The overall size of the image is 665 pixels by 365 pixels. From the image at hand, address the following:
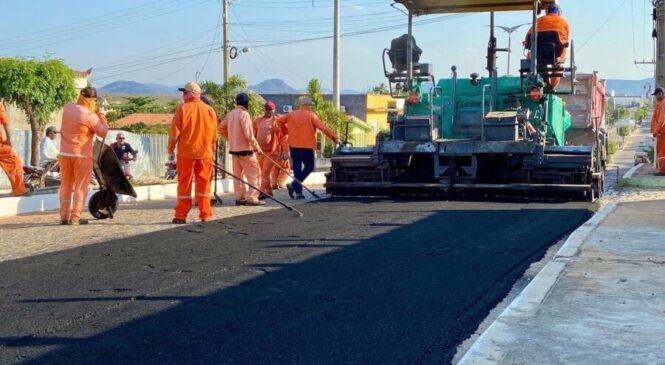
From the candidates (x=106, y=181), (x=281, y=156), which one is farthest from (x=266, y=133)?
(x=106, y=181)

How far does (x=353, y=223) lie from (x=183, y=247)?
2.35 meters

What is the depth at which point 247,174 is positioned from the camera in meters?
12.3

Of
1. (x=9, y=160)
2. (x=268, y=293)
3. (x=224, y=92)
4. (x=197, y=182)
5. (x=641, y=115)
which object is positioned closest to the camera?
(x=268, y=293)

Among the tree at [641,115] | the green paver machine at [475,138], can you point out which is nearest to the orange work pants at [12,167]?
the green paver machine at [475,138]

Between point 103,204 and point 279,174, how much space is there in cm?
565

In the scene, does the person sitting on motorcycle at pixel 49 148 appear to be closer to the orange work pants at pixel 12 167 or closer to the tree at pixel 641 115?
the orange work pants at pixel 12 167

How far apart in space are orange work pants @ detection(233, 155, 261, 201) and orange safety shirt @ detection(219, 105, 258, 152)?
158 millimetres

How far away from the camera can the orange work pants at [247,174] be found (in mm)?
12328

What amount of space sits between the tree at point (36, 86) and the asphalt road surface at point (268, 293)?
20.0 metres

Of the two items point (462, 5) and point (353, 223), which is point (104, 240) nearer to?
point (353, 223)

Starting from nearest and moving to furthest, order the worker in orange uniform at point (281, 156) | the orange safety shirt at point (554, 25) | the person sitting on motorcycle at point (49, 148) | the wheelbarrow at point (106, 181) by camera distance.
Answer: the wheelbarrow at point (106, 181)
the orange safety shirt at point (554, 25)
the worker in orange uniform at point (281, 156)
the person sitting on motorcycle at point (49, 148)

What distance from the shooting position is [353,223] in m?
9.62

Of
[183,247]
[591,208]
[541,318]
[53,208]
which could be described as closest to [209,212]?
[183,247]

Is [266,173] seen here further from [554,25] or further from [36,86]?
[36,86]
